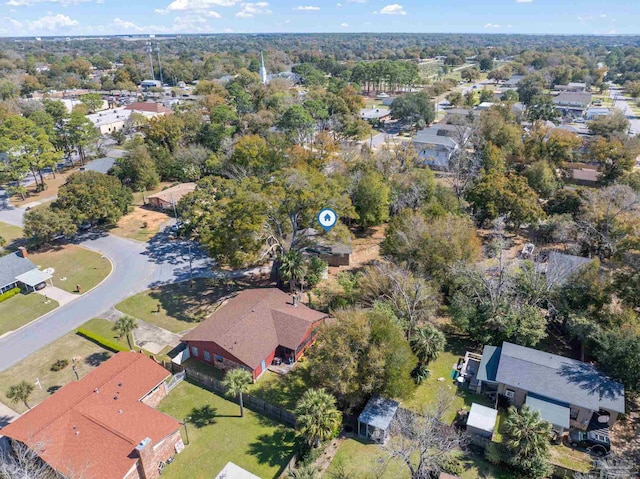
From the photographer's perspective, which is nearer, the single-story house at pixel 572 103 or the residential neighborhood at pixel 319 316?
the residential neighborhood at pixel 319 316

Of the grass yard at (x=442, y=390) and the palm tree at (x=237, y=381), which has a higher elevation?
the palm tree at (x=237, y=381)

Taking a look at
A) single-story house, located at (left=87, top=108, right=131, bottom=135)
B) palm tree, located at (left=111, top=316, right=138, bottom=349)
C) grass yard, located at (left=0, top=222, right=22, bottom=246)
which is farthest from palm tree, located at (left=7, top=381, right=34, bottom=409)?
single-story house, located at (left=87, top=108, right=131, bottom=135)

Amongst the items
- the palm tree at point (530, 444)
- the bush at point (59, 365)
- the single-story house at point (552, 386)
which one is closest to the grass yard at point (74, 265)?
the bush at point (59, 365)

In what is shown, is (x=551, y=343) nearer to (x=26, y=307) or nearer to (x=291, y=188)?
(x=291, y=188)

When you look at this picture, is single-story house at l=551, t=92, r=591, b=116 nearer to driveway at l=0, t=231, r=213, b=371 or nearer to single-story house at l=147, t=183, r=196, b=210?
single-story house at l=147, t=183, r=196, b=210

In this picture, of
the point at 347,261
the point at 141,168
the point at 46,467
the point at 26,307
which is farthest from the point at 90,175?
the point at 46,467

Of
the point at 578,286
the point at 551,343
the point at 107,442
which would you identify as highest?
the point at 578,286

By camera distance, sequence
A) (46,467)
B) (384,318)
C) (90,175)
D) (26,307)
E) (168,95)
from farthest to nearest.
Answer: (168,95) < (90,175) < (26,307) < (384,318) < (46,467)

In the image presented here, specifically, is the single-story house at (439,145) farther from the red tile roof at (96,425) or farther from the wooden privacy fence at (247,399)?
the red tile roof at (96,425)
